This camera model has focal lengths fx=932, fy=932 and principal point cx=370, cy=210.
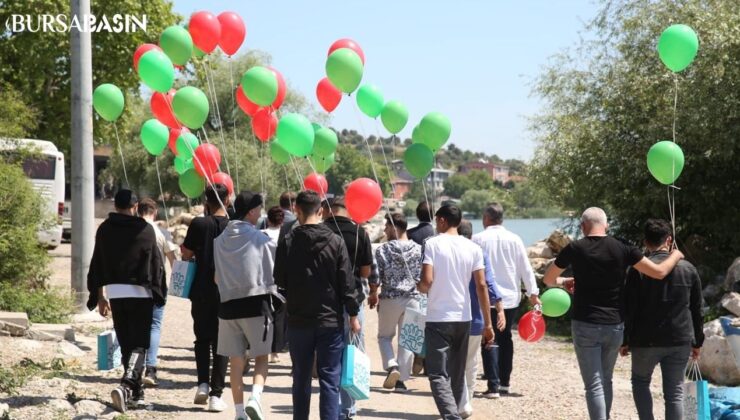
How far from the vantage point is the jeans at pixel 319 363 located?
6512 millimetres

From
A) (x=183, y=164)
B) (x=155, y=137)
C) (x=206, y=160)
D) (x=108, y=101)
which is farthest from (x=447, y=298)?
(x=183, y=164)

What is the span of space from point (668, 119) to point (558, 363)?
5.11 meters

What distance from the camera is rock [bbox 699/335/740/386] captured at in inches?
405

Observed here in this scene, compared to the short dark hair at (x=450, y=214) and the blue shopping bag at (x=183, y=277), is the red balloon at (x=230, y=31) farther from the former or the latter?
the short dark hair at (x=450, y=214)

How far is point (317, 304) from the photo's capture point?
6465mm

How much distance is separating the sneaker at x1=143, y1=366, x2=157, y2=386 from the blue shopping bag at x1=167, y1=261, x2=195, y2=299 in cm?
105

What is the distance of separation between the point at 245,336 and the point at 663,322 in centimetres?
312

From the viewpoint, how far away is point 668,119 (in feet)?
48.8

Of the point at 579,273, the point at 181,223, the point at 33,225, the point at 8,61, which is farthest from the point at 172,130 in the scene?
the point at 181,223

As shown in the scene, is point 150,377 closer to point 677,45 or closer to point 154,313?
point 154,313

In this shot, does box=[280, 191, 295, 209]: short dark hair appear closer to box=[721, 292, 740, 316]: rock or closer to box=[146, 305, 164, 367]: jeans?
box=[146, 305, 164, 367]: jeans

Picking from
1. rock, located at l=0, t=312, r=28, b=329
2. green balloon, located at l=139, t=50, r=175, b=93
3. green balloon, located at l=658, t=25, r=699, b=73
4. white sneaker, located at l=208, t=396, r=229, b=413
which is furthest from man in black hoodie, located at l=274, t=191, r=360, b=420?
rock, located at l=0, t=312, r=28, b=329

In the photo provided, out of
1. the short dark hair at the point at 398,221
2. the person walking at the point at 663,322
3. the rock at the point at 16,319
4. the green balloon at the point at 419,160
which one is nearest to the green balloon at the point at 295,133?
the short dark hair at the point at 398,221

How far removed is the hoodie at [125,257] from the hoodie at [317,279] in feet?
5.55
